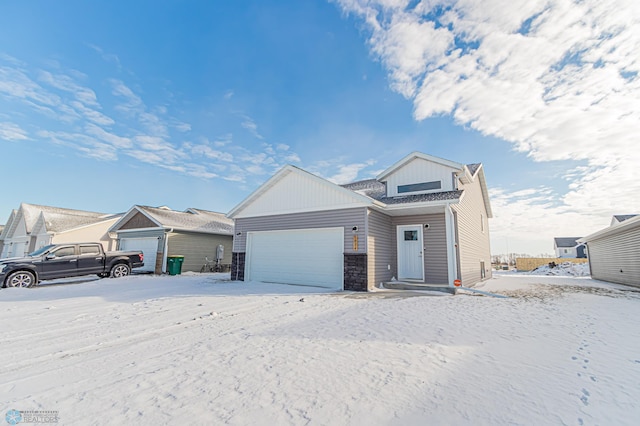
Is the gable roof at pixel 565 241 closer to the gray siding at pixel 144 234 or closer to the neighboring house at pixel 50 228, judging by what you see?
the gray siding at pixel 144 234

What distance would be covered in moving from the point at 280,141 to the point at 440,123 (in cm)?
852

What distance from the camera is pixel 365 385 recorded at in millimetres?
2703

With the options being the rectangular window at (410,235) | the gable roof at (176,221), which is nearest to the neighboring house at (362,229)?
the rectangular window at (410,235)

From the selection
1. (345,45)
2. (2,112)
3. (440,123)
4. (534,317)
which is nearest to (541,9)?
(440,123)

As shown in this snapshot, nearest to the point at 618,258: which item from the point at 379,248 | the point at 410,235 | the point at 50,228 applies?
the point at 410,235

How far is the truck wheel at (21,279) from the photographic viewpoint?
9930 millimetres

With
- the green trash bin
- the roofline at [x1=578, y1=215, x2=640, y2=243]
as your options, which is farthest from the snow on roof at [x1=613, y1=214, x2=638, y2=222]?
the green trash bin

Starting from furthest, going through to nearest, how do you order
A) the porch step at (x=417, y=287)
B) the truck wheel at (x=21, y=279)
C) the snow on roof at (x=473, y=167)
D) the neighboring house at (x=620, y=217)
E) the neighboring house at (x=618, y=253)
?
the neighboring house at (x=620, y=217) → the snow on roof at (x=473, y=167) → the neighboring house at (x=618, y=253) → the truck wheel at (x=21, y=279) → the porch step at (x=417, y=287)

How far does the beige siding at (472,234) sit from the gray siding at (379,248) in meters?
2.50

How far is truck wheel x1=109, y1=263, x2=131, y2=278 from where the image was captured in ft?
42.1

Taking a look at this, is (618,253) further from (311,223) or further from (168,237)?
(168,237)

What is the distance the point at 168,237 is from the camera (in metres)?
15.6

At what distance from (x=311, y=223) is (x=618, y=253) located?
1623 centimetres

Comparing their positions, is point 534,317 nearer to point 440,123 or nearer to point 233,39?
point 440,123
